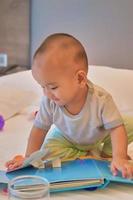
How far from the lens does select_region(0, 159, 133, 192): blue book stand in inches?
45.2

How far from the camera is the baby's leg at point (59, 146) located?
140 cm

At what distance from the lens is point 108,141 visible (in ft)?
4.87

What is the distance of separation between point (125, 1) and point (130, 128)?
1187mm

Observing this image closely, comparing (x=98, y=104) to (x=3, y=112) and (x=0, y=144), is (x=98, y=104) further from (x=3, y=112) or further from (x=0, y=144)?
(x=3, y=112)

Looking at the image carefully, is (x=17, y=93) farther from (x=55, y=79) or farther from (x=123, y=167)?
(x=123, y=167)

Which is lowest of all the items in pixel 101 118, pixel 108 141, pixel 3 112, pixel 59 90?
pixel 3 112

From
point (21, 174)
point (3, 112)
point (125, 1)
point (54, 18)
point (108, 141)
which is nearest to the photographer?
point (21, 174)

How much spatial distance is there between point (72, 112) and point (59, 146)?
0.14m

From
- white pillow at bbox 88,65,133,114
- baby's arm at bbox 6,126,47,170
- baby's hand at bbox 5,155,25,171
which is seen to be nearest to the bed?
white pillow at bbox 88,65,133,114

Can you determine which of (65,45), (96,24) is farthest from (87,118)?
(96,24)

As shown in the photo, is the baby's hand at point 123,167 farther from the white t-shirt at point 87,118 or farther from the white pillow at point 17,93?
the white pillow at point 17,93

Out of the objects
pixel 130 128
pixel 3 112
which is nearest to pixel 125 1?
pixel 3 112

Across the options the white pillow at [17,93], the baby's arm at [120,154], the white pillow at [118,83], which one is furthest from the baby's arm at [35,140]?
the white pillow at [118,83]

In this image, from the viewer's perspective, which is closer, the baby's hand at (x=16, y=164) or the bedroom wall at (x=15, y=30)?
the baby's hand at (x=16, y=164)
